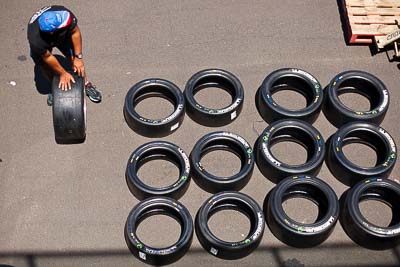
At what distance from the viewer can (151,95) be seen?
12.1 metres

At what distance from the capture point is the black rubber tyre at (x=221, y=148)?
1066cm

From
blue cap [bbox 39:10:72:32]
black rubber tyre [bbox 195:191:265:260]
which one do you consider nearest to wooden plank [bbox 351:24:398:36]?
black rubber tyre [bbox 195:191:265:260]

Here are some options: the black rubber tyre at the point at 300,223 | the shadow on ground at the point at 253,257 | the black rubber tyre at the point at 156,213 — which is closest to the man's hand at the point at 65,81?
the black rubber tyre at the point at 156,213

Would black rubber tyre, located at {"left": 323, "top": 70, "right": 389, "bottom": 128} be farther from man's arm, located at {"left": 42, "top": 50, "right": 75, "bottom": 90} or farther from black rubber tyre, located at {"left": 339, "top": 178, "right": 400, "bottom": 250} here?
man's arm, located at {"left": 42, "top": 50, "right": 75, "bottom": 90}

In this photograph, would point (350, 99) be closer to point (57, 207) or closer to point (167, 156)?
point (167, 156)

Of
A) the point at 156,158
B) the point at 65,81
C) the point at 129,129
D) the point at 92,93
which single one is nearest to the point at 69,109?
the point at 65,81

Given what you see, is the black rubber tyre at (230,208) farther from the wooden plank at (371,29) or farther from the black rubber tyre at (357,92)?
the wooden plank at (371,29)

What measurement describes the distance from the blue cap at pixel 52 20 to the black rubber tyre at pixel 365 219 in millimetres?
5640

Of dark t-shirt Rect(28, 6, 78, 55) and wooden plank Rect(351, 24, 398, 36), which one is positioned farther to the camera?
wooden plank Rect(351, 24, 398, 36)

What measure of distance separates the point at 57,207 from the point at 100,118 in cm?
199

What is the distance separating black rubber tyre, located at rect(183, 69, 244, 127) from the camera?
11.4m

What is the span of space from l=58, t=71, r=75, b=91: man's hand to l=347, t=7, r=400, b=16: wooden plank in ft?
19.6

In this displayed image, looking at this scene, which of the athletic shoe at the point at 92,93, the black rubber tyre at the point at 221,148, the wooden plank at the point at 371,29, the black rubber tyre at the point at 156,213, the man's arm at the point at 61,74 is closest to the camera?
the black rubber tyre at the point at 156,213

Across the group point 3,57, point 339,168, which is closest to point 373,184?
point 339,168
